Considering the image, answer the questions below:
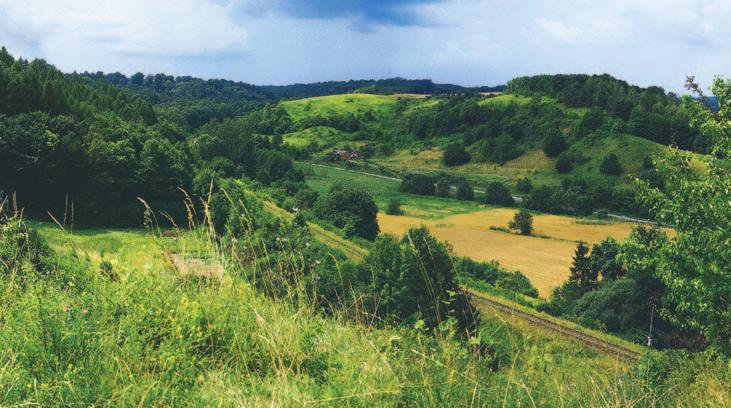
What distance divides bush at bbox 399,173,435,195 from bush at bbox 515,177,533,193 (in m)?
17.3

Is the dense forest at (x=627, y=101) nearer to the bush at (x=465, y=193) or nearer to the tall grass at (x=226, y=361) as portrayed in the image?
the bush at (x=465, y=193)

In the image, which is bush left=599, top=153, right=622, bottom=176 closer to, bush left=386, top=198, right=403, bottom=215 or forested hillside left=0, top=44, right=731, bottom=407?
forested hillside left=0, top=44, right=731, bottom=407

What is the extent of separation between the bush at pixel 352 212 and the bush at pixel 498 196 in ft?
123

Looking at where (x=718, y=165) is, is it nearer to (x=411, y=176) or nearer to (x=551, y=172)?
(x=411, y=176)

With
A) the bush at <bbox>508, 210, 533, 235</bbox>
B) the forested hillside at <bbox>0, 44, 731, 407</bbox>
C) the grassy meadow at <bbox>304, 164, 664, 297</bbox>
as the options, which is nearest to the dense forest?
the forested hillside at <bbox>0, 44, 731, 407</bbox>

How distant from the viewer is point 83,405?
309cm

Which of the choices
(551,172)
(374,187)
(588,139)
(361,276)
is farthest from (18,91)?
(588,139)

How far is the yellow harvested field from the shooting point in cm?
5233

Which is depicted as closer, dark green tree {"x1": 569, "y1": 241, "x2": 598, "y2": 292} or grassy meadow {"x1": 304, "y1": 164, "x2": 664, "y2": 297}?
dark green tree {"x1": 569, "y1": 241, "x2": 598, "y2": 292}

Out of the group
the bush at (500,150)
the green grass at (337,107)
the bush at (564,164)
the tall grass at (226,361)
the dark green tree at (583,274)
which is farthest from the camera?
the green grass at (337,107)

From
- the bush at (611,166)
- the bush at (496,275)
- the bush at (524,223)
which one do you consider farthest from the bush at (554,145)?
the bush at (496,275)

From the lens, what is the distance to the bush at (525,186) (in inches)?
3922

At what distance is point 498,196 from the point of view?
90625 millimetres

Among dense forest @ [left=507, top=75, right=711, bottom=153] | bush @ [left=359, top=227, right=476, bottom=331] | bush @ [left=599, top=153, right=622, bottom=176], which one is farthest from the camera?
dense forest @ [left=507, top=75, right=711, bottom=153]
